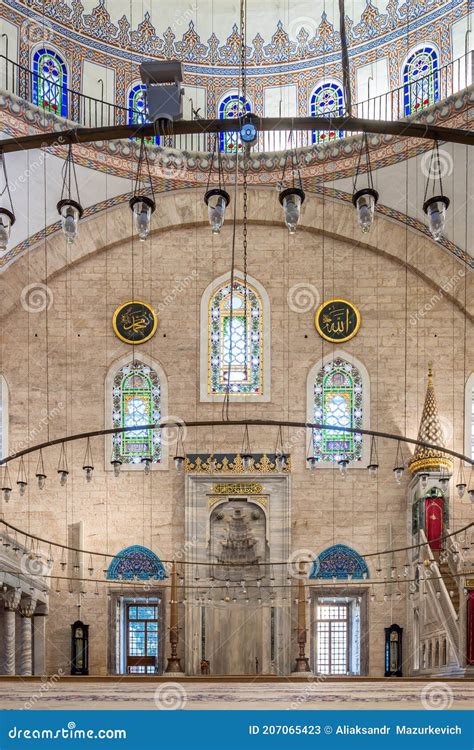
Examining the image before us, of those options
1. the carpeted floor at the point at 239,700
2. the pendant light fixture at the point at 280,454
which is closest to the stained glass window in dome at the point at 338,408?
the pendant light fixture at the point at 280,454

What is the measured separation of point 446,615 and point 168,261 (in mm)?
7854

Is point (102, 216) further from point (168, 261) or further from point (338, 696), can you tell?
point (338, 696)

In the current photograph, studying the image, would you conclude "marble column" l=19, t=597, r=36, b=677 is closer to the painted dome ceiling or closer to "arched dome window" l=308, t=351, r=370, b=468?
"arched dome window" l=308, t=351, r=370, b=468

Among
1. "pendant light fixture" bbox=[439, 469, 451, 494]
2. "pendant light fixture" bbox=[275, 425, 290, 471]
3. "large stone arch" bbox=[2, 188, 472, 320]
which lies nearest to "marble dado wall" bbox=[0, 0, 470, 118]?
"large stone arch" bbox=[2, 188, 472, 320]

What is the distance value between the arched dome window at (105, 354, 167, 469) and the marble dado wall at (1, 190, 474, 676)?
7.2 inches

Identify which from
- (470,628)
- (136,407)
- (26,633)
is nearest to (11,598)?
(26,633)

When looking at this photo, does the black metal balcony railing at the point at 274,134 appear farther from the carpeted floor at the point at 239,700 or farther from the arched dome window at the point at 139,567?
the carpeted floor at the point at 239,700

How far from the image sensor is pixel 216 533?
16375mm

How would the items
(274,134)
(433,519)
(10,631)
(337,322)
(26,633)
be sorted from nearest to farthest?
(10,631) < (26,633) < (433,519) < (337,322) < (274,134)

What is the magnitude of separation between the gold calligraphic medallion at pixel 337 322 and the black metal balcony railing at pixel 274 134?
2.92 meters

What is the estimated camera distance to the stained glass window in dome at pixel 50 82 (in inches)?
650

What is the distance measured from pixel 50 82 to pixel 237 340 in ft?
17.6

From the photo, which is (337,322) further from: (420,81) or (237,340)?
(420,81)

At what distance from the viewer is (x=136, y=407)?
Answer: 1684cm
